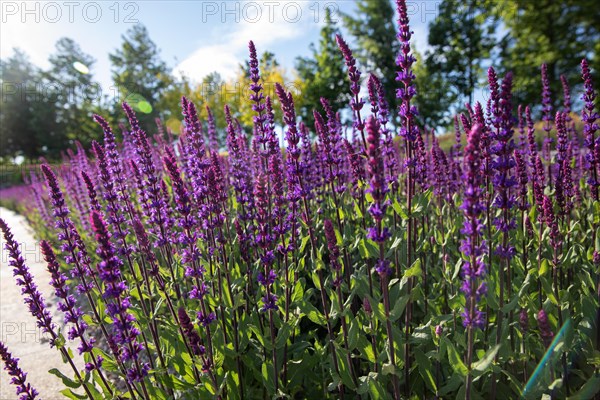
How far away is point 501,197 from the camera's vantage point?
2658mm

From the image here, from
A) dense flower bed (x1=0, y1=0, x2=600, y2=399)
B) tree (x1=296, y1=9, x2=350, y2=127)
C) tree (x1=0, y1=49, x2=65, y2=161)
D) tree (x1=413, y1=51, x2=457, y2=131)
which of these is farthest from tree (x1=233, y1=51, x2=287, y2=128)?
tree (x1=0, y1=49, x2=65, y2=161)

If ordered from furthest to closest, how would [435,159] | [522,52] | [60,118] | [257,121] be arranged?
[60,118]
[522,52]
[435,159]
[257,121]

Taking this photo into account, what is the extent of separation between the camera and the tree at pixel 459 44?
4366 cm

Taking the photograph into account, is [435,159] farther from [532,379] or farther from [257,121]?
[532,379]

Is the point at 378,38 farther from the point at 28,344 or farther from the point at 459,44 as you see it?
the point at 28,344

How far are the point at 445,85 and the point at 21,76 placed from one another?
231 feet

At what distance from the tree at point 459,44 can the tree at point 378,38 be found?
4.61m

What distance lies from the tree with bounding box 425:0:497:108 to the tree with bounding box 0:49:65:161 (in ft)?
187

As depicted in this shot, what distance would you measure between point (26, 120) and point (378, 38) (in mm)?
59147

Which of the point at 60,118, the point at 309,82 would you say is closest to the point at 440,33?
the point at 309,82

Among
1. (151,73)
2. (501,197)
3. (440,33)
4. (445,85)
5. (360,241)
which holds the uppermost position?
(151,73)

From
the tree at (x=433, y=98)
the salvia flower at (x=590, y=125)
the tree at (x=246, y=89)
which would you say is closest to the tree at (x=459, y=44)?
the tree at (x=433, y=98)

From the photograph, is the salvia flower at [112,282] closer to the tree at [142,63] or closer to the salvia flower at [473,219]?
the salvia flower at [473,219]

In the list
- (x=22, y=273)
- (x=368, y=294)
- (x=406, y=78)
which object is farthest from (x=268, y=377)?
(x=406, y=78)
